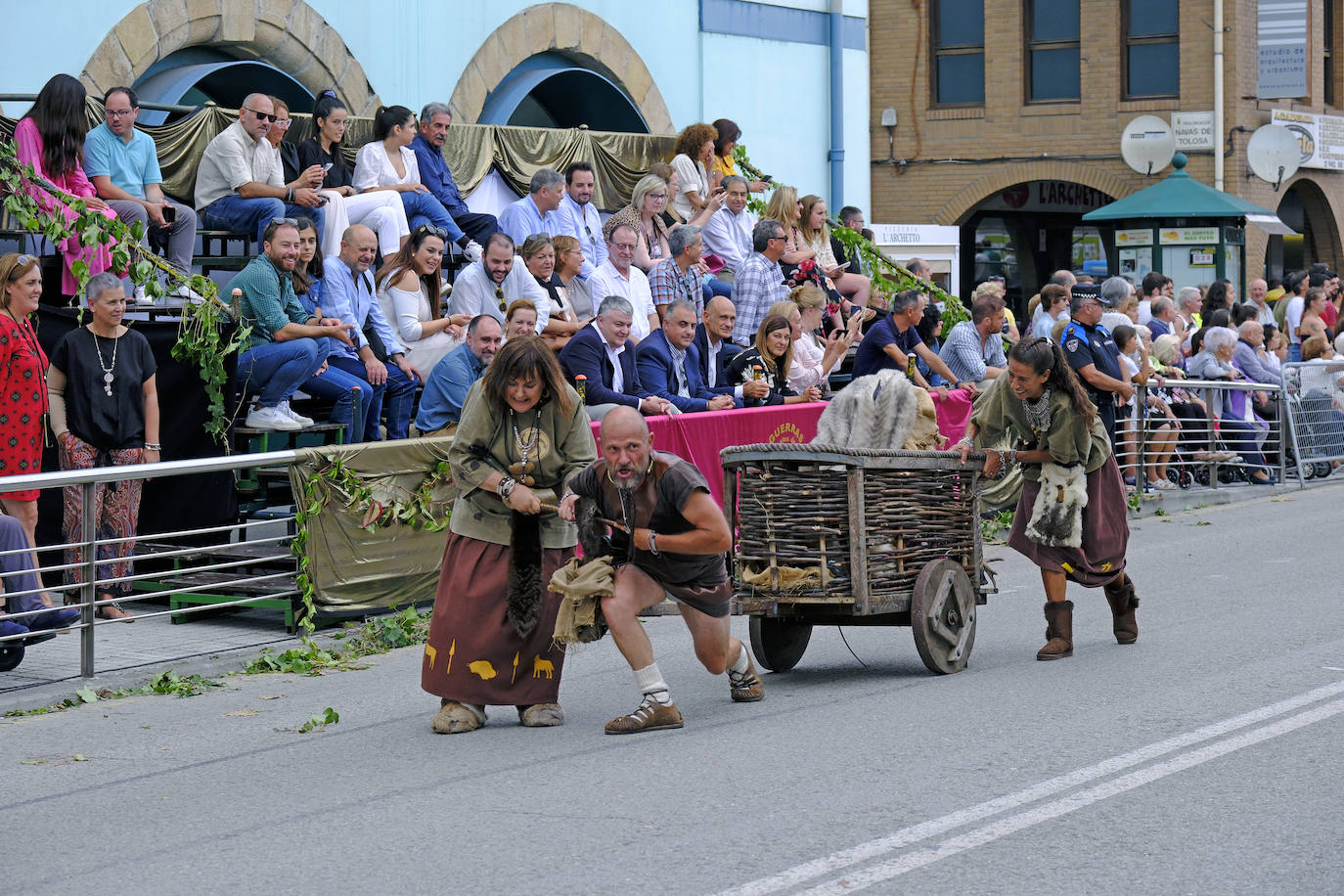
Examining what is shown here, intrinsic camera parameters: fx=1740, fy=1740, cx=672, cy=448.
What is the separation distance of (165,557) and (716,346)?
5.31m

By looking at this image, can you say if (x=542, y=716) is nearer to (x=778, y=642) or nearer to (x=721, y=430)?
(x=778, y=642)

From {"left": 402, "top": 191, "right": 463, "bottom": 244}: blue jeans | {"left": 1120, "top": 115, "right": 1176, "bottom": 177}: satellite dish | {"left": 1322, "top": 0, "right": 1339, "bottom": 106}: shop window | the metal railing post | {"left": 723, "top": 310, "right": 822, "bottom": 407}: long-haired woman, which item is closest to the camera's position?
the metal railing post

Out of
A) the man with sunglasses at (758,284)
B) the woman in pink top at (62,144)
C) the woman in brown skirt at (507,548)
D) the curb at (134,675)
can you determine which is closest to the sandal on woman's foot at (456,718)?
the woman in brown skirt at (507,548)

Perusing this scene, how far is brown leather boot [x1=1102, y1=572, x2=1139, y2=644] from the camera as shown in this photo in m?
9.80

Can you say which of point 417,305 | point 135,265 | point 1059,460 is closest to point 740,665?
point 1059,460

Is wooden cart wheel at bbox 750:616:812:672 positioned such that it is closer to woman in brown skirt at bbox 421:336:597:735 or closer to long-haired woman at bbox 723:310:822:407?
woman in brown skirt at bbox 421:336:597:735

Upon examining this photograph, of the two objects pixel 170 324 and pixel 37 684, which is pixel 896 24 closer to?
pixel 170 324

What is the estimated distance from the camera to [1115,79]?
32.3 meters

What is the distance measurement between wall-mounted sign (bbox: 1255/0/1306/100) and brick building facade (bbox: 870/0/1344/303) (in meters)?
0.17

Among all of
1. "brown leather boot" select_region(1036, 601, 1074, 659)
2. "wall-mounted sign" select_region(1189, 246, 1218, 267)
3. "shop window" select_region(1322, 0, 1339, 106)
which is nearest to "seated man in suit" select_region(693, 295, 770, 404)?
"brown leather boot" select_region(1036, 601, 1074, 659)

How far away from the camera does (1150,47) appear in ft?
106

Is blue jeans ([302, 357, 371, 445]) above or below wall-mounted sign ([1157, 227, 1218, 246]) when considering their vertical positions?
below

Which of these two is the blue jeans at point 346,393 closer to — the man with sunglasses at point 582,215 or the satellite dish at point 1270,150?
the man with sunglasses at point 582,215

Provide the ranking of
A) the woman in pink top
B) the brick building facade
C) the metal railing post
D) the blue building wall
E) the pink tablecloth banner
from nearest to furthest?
1. the metal railing post
2. the woman in pink top
3. the pink tablecloth banner
4. the blue building wall
5. the brick building facade
